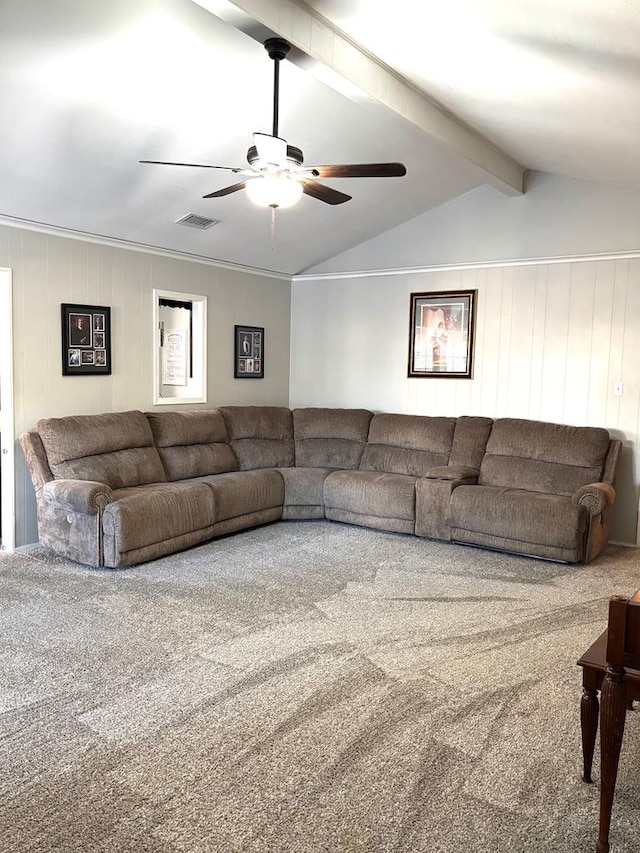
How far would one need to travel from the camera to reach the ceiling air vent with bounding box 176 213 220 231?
17.5ft

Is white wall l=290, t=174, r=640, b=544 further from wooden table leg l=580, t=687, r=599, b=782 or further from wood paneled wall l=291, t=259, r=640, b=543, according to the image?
wooden table leg l=580, t=687, r=599, b=782

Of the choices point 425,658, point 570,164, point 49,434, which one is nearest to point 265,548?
point 49,434

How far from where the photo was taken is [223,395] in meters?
6.61

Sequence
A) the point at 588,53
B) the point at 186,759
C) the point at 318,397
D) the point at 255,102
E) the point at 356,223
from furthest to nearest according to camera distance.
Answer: the point at 318,397
the point at 356,223
the point at 255,102
the point at 588,53
the point at 186,759

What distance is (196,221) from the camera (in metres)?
5.45

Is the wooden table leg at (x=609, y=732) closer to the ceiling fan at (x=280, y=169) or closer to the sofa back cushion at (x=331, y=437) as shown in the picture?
the ceiling fan at (x=280, y=169)

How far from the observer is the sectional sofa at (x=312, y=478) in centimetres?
463

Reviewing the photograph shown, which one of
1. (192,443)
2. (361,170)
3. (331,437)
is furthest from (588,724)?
(331,437)

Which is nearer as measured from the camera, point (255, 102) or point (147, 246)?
point (255, 102)

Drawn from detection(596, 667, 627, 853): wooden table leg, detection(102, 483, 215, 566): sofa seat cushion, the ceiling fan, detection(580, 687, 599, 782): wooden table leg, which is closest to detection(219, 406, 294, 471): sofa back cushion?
detection(102, 483, 215, 566): sofa seat cushion

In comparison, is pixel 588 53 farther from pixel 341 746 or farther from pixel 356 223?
pixel 356 223

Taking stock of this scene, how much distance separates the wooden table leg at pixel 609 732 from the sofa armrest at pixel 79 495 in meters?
3.37

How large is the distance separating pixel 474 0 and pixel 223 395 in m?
4.53

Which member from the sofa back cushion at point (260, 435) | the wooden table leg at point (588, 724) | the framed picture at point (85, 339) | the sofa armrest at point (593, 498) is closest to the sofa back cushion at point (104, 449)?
the framed picture at point (85, 339)
